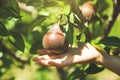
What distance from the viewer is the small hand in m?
2.02

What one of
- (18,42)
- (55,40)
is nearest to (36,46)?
(18,42)

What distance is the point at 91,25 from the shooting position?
2.90m

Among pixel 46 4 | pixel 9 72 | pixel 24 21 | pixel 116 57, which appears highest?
pixel 46 4

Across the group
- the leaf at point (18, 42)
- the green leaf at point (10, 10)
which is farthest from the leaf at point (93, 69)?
the green leaf at point (10, 10)

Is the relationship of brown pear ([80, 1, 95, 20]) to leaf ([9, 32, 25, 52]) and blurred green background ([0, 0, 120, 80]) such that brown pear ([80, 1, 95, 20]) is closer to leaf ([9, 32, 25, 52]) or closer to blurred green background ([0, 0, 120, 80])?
blurred green background ([0, 0, 120, 80])

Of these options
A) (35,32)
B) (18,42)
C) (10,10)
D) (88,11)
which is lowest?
(35,32)

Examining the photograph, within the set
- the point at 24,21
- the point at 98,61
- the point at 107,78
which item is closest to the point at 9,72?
the point at 24,21

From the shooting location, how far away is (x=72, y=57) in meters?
2.06

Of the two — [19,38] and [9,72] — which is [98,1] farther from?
[9,72]

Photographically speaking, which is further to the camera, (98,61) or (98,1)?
(98,1)

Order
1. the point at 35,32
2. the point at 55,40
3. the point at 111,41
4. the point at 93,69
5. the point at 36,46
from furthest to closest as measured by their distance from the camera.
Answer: the point at 35,32
the point at 36,46
the point at 93,69
the point at 111,41
the point at 55,40

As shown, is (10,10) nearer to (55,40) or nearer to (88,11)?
(55,40)

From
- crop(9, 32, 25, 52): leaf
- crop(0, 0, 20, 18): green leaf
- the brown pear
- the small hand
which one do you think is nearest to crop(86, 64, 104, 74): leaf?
the small hand

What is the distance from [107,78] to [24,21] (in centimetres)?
91
